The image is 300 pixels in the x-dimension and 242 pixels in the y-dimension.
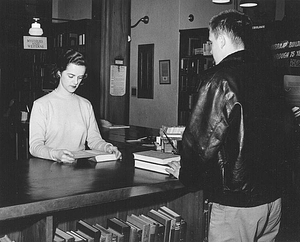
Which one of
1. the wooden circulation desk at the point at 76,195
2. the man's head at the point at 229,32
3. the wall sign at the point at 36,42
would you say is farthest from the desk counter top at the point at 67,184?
the wall sign at the point at 36,42

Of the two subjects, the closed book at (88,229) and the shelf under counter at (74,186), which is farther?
the closed book at (88,229)

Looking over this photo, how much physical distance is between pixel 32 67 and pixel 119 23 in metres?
5.51

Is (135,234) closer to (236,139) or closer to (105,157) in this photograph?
(105,157)

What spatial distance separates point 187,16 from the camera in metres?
8.73

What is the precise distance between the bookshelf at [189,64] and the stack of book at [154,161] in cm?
568

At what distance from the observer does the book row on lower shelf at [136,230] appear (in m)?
2.29

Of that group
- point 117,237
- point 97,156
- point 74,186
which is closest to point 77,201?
point 74,186

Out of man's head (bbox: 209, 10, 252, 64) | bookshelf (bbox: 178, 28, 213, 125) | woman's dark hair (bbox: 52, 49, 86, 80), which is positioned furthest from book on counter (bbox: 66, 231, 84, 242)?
bookshelf (bbox: 178, 28, 213, 125)

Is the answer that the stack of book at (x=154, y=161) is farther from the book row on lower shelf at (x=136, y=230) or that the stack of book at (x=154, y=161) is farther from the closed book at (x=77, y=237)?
the closed book at (x=77, y=237)

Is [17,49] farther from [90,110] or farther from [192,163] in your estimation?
[192,163]

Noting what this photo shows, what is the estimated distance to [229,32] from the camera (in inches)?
80.3

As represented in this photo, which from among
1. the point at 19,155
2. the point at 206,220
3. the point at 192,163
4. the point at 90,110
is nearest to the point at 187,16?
the point at 19,155

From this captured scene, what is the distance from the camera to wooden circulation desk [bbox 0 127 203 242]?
1.87 meters

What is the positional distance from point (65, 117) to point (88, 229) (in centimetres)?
104
